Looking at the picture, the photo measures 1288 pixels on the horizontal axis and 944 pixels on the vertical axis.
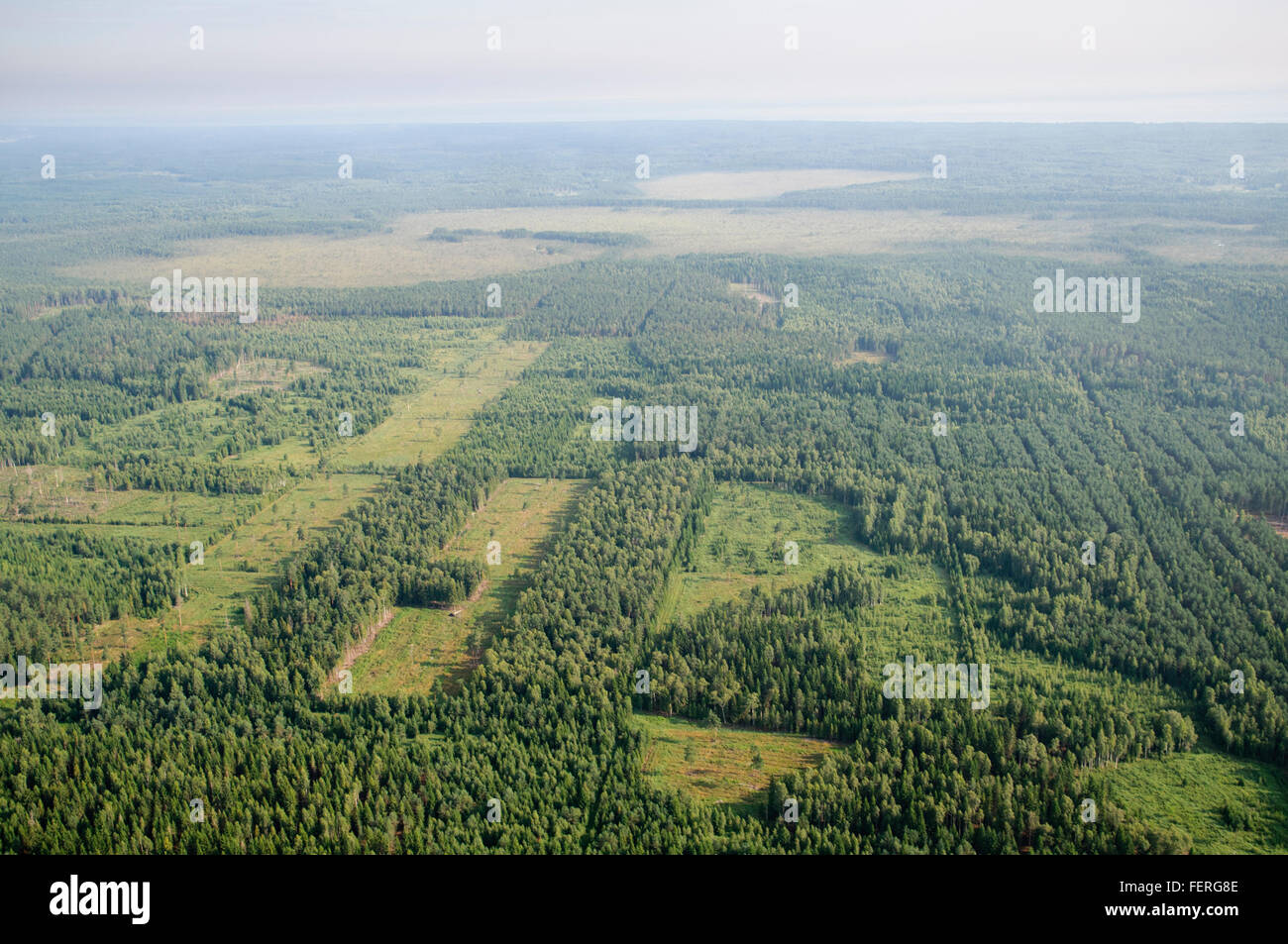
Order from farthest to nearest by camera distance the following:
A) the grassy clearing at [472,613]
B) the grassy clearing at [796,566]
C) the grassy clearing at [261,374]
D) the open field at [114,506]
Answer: the grassy clearing at [261,374] < the open field at [114,506] < the grassy clearing at [796,566] < the grassy clearing at [472,613]

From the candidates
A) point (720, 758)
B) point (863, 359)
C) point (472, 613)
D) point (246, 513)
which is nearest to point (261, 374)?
point (246, 513)

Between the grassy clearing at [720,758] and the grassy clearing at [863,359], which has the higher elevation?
the grassy clearing at [863,359]

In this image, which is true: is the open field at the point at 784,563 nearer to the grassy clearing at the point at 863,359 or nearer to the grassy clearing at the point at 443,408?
the grassy clearing at the point at 443,408

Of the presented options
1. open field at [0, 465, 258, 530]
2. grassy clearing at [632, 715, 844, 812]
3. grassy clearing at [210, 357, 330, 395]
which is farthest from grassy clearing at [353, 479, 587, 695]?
grassy clearing at [210, 357, 330, 395]

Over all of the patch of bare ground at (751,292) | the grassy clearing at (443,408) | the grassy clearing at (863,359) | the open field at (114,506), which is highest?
the patch of bare ground at (751,292)

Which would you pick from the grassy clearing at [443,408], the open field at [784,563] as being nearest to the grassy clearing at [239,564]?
the grassy clearing at [443,408]

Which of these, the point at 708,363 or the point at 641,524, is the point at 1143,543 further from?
the point at 708,363

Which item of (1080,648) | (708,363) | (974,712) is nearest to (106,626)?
(974,712)
